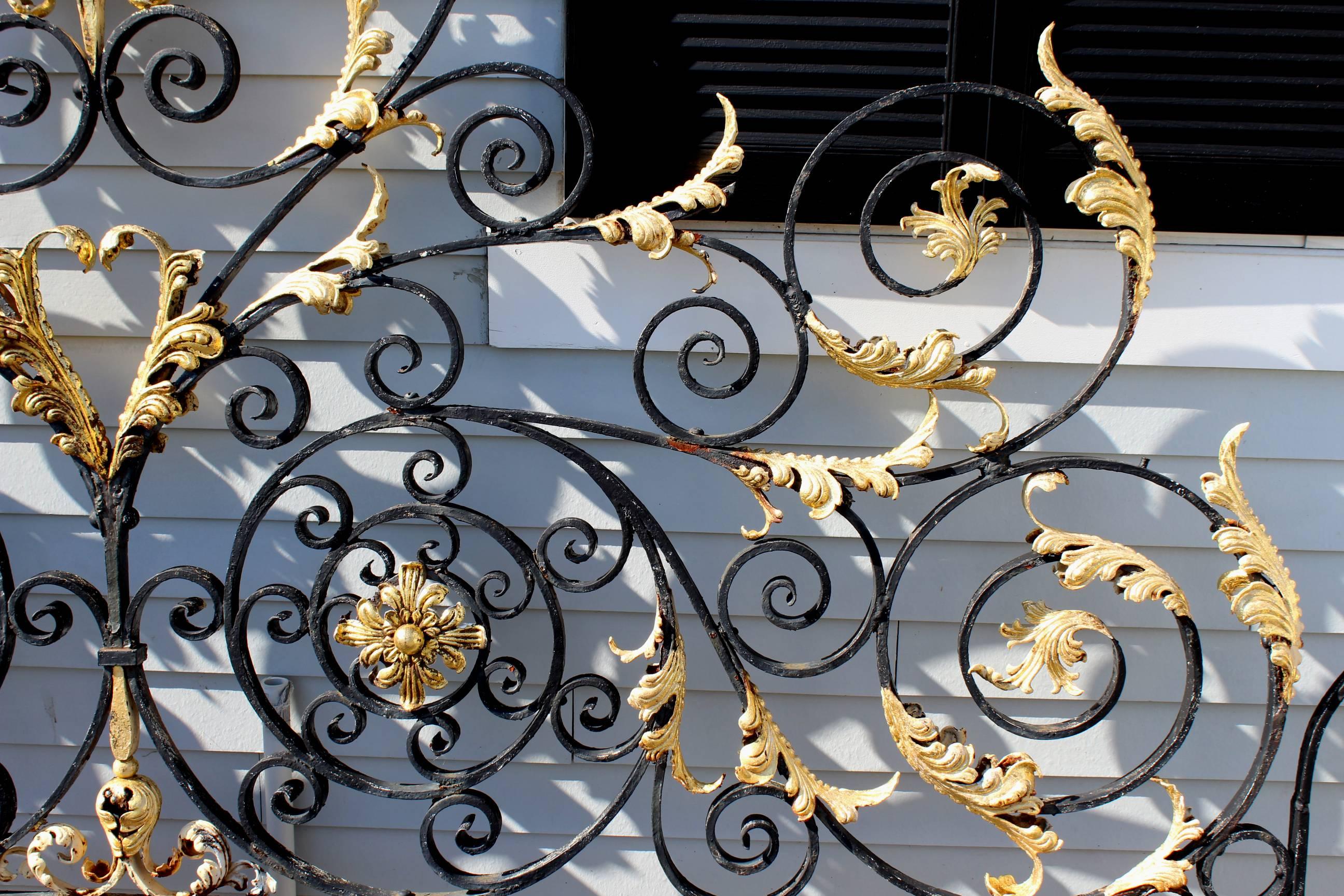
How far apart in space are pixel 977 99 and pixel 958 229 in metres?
0.27

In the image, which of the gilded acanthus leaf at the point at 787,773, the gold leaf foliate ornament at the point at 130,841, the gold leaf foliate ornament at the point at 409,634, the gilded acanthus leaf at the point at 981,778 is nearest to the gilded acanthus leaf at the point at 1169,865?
the gilded acanthus leaf at the point at 981,778

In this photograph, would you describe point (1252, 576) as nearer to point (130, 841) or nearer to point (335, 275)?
point (335, 275)

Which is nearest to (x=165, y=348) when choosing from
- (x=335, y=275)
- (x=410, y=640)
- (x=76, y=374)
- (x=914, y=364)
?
(x=76, y=374)

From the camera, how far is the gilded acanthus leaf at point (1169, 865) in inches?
54.3

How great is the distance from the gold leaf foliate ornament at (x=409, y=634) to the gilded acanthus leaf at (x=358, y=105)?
620 mm

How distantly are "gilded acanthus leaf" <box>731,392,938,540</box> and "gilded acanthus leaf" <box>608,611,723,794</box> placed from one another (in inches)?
8.3

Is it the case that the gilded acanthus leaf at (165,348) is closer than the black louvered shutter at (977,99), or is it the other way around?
the gilded acanthus leaf at (165,348)

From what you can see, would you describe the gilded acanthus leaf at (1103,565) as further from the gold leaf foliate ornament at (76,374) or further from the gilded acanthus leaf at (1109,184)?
the gold leaf foliate ornament at (76,374)

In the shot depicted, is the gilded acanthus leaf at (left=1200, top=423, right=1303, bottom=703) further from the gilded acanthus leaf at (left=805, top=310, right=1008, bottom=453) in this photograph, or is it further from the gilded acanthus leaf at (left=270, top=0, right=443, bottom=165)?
the gilded acanthus leaf at (left=270, top=0, right=443, bottom=165)

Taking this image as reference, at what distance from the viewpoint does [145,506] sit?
1600 millimetres

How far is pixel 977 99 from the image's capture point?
1.48 meters

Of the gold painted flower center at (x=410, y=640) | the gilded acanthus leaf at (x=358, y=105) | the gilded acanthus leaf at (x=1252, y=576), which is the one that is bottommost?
the gold painted flower center at (x=410, y=640)

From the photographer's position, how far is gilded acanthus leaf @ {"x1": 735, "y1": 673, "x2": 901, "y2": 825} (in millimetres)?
1397

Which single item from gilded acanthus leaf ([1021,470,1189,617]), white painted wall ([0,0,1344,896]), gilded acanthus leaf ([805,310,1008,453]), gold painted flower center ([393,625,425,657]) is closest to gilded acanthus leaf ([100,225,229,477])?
white painted wall ([0,0,1344,896])
